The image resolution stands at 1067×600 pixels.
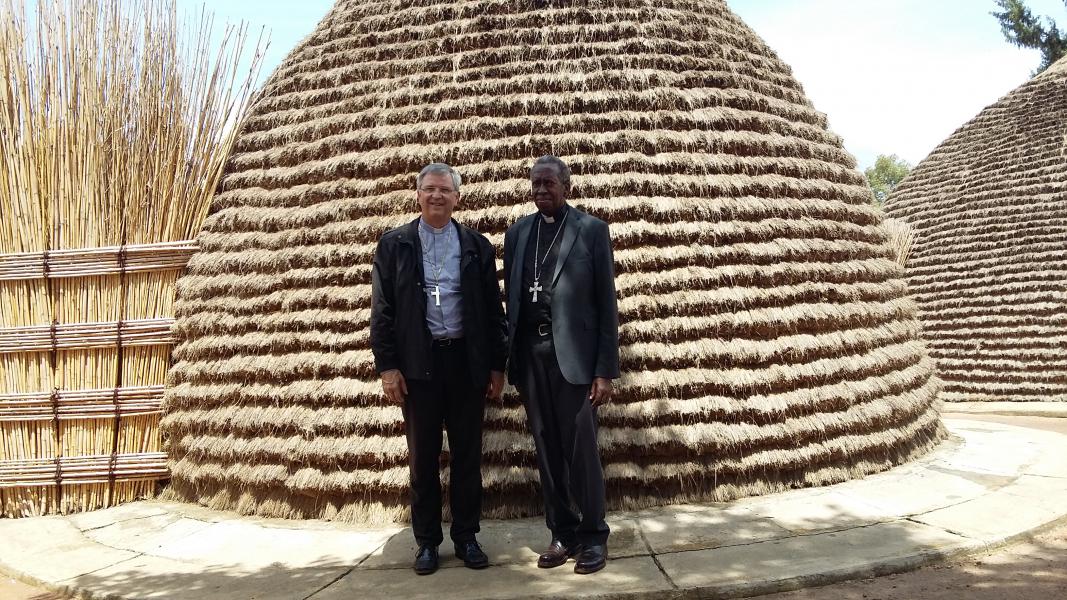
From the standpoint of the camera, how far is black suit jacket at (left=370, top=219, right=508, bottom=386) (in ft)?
10.8

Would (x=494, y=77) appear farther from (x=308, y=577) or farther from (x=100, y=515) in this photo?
(x=100, y=515)

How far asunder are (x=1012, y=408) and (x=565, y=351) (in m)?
9.53

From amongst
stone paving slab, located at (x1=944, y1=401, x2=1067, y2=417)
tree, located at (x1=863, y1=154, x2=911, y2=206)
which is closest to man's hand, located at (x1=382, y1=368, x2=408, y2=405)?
stone paving slab, located at (x1=944, y1=401, x2=1067, y2=417)

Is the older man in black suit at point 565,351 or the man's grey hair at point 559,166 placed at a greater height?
the man's grey hair at point 559,166

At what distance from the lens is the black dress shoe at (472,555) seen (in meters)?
3.31

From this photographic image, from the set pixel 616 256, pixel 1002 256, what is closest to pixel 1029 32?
pixel 1002 256

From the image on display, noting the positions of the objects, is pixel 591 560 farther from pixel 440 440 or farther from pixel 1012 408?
pixel 1012 408

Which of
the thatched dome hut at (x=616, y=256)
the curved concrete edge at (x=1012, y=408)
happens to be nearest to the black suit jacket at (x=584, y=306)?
the thatched dome hut at (x=616, y=256)

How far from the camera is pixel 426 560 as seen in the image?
10.8 ft

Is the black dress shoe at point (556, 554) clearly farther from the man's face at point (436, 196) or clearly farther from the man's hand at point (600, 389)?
the man's face at point (436, 196)

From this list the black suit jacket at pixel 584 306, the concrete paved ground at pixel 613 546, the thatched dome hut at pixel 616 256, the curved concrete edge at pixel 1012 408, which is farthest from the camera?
the curved concrete edge at pixel 1012 408

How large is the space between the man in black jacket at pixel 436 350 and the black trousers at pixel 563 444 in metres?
0.20

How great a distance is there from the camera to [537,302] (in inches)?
131

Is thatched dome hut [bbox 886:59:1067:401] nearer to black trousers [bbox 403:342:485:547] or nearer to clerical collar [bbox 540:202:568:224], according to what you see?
clerical collar [bbox 540:202:568:224]
